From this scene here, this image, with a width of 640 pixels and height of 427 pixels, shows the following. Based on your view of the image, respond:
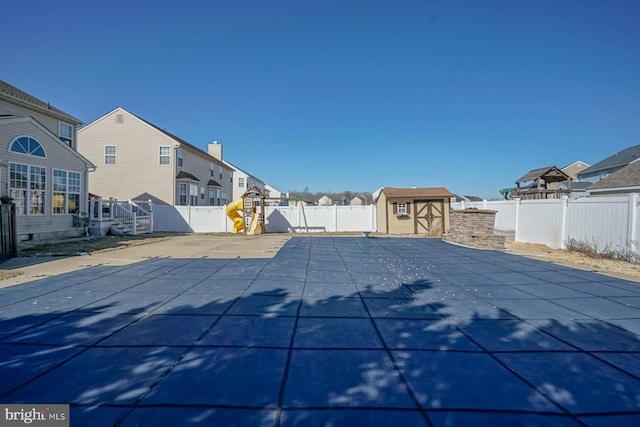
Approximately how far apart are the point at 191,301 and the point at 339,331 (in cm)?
248

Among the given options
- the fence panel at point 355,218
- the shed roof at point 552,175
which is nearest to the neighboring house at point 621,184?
the shed roof at point 552,175

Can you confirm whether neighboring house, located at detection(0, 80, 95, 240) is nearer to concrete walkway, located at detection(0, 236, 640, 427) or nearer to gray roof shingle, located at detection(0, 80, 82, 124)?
gray roof shingle, located at detection(0, 80, 82, 124)

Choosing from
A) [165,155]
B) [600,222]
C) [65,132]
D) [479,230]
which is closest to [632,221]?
[600,222]

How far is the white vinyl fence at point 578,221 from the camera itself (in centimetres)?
875

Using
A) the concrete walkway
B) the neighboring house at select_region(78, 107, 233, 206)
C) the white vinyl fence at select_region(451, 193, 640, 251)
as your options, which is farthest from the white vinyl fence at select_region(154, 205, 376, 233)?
the concrete walkway

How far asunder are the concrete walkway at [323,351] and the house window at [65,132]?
13.0m

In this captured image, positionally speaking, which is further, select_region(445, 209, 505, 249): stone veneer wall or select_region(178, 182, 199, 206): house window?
select_region(178, 182, 199, 206): house window

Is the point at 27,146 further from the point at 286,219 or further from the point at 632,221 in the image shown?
the point at 632,221

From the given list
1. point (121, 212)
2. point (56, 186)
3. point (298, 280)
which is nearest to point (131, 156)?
point (121, 212)

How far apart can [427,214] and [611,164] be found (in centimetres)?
2321

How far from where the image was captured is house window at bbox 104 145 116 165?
2180cm

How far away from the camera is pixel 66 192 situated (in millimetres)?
14141

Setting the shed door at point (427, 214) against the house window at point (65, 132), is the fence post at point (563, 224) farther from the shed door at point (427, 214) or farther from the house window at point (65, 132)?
the house window at point (65, 132)

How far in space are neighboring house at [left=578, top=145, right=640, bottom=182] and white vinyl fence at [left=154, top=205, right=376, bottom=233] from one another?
77.3ft
